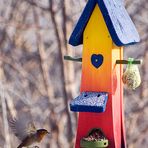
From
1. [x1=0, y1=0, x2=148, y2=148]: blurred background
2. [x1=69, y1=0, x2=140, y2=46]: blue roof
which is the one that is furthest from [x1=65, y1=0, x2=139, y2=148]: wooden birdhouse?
[x1=0, y1=0, x2=148, y2=148]: blurred background

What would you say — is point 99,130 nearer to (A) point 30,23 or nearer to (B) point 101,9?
(B) point 101,9

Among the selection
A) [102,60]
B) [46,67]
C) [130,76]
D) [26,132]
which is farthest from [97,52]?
[46,67]

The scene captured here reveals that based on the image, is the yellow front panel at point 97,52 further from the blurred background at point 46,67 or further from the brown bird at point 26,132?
the blurred background at point 46,67

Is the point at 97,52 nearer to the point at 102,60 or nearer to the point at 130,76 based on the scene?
the point at 102,60

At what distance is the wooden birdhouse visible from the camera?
190 centimetres

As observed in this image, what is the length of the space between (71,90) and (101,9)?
5.10 ft

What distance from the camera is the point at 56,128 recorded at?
11.3 ft

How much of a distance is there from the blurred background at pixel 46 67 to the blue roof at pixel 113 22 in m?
1.32

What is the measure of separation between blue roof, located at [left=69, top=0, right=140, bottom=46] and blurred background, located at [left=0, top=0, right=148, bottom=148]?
4.33 feet

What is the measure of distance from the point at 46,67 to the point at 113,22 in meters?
1.51

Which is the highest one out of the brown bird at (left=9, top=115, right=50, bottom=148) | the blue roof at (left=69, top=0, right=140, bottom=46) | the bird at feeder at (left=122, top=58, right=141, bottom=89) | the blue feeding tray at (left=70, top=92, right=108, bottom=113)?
the blue roof at (left=69, top=0, right=140, bottom=46)

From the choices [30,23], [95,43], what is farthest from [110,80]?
[30,23]

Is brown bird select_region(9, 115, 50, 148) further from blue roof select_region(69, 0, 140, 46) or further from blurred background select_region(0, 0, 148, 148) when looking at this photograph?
blurred background select_region(0, 0, 148, 148)

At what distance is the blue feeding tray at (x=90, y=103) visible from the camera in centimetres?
182
